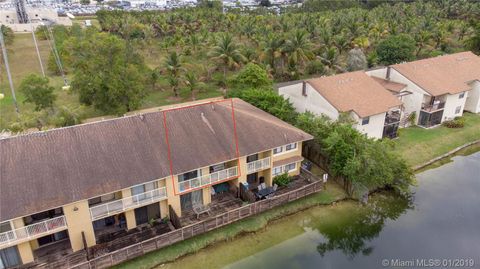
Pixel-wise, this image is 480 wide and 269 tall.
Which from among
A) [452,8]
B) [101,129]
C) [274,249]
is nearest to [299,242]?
[274,249]

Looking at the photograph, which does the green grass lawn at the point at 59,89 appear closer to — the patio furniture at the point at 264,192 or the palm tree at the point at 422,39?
the patio furniture at the point at 264,192

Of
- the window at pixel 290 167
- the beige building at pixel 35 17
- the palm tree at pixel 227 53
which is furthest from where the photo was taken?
the beige building at pixel 35 17

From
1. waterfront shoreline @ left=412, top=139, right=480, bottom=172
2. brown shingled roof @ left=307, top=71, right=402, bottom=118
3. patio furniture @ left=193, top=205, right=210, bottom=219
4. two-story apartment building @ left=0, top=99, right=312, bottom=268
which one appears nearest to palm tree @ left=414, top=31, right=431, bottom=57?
waterfront shoreline @ left=412, top=139, right=480, bottom=172

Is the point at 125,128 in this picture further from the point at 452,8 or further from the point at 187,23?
the point at 452,8

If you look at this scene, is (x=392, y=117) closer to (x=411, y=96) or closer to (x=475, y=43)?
(x=411, y=96)

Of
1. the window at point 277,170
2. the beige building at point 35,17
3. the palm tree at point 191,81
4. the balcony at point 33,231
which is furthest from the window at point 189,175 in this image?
the beige building at point 35,17

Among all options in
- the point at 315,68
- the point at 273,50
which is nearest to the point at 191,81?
the point at 273,50
